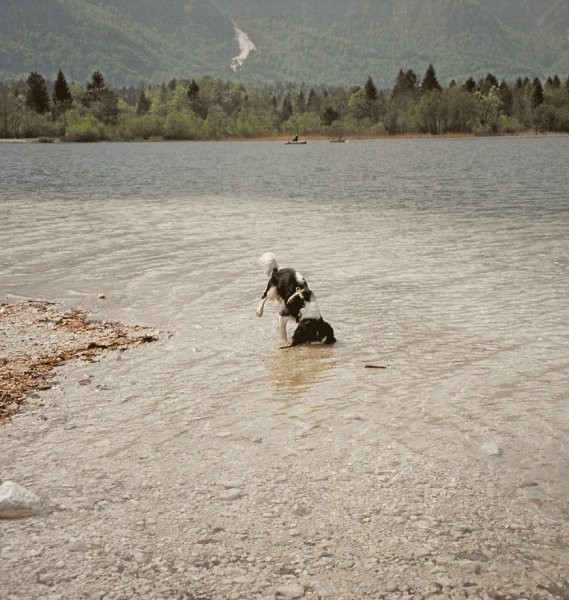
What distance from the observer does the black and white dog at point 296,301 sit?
10.4 m

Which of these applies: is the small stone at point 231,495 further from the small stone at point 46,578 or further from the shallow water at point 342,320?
the small stone at point 46,578

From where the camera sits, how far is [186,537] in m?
5.64

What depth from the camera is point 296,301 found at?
10.5 meters

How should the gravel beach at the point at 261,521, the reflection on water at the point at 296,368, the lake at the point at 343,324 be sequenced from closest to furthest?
the gravel beach at the point at 261,521
the lake at the point at 343,324
the reflection on water at the point at 296,368

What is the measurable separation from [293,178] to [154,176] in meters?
12.5

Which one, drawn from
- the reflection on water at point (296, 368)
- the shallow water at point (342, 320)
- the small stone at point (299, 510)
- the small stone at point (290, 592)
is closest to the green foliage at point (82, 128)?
the shallow water at point (342, 320)

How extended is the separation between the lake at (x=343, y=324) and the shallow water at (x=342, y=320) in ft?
0.12

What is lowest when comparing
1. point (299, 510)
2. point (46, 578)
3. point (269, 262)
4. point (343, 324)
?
point (46, 578)

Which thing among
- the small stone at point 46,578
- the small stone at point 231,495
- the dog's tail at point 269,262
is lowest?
the small stone at point 46,578

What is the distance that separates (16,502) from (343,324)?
7235mm

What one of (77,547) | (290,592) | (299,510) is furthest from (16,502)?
(290,592)

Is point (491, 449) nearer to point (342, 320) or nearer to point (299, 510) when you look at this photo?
point (299, 510)

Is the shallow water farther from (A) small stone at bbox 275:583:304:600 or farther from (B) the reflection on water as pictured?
(A) small stone at bbox 275:583:304:600

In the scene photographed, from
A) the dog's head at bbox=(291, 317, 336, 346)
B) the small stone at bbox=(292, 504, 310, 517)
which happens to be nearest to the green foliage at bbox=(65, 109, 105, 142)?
the dog's head at bbox=(291, 317, 336, 346)
